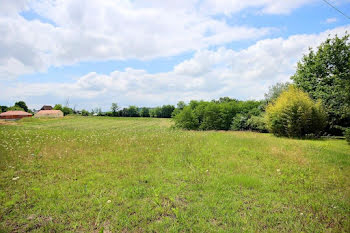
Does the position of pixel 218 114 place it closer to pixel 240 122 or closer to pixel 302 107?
pixel 240 122

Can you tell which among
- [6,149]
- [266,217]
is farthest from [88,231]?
[6,149]

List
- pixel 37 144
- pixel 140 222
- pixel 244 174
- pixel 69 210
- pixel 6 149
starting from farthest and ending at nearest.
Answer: pixel 37 144 < pixel 6 149 < pixel 244 174 < pixel 69 210 < pixel 140 222

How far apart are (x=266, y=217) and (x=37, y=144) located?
1057 cm

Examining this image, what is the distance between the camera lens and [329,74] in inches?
904

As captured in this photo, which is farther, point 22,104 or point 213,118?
point 22,104

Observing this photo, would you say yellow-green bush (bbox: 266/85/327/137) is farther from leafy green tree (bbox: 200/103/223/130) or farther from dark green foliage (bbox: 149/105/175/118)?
dark green foliage (bbox: 149/105/175/118)

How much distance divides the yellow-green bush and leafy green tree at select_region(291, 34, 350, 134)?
222cm

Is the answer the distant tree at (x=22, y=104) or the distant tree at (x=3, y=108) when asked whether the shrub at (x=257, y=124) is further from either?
the distant tree at (x=3, y=108)

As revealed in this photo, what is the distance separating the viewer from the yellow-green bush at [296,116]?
1792 centimetres

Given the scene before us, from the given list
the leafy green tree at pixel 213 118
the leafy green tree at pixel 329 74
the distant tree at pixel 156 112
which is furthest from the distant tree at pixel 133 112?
the leafy green tree at pixel 329 74

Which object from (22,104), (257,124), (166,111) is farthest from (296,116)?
(22,104)

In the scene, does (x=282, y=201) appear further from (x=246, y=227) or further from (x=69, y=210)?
(x=69, y=210)

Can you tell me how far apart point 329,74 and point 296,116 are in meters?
10.4

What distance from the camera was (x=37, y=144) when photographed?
928cm
